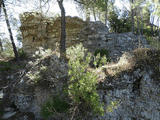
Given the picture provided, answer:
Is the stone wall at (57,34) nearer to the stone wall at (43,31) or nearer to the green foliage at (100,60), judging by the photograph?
the stone wall at (43,31)

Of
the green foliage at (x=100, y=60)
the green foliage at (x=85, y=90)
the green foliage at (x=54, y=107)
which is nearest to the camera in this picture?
the green foliage at (x=85, y=90)

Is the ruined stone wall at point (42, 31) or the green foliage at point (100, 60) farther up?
the ruined stone wall at point (42, 31)

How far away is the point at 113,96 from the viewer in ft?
13.3

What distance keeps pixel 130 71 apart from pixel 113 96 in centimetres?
103

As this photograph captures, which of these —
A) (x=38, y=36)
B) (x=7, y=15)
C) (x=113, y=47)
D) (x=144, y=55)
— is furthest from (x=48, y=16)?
(x=144, y=55)

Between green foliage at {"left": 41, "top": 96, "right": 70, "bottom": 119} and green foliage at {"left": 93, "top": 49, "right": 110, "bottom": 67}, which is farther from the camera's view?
green foliage at {"left": 41, "top": 96, "right": 70, "bottom": 119}

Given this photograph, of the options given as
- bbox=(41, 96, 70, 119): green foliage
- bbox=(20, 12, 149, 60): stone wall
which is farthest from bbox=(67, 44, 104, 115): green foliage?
bbox=(20, 12, 149, 60): stone wall

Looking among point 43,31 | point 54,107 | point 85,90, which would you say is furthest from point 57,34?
point 85,90

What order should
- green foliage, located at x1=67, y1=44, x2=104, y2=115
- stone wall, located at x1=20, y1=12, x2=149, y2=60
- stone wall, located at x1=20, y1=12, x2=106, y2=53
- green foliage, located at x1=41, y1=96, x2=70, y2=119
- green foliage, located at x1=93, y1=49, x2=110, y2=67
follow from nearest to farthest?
green foliage, located at x1=67, y1=44, x2=104, y2=115, green foliage, located at x1=93, y1=49, x2=110, y2=67, green foliage, located at x1=41, y1=96, x2=70, y2=119, stone wall, located at x1=20, y1=12, x2=149, y2=60, stone wall, located at x1=20, y1=12, x2=106, y2=53

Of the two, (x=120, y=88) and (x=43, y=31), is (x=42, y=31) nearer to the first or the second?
(x=43, y=31)

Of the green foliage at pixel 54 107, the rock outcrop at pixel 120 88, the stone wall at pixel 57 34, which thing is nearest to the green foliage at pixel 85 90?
→ the rock outcrop at pixel 120 88

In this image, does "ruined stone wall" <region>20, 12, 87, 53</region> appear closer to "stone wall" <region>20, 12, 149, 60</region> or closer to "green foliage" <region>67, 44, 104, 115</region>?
"stone wall" <region>20, 12, 149, 60</region>

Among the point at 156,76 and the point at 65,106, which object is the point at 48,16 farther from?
the point at 156,76

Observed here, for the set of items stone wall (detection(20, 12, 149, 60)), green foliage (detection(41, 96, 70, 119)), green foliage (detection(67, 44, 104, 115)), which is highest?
stone wall (detection(20, 12, 149, 60))
